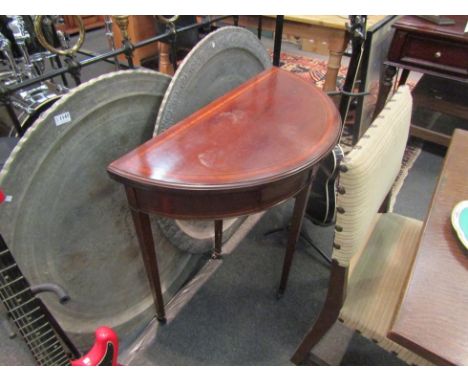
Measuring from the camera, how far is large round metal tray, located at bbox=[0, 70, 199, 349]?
2.43ft

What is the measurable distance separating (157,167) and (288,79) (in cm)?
60

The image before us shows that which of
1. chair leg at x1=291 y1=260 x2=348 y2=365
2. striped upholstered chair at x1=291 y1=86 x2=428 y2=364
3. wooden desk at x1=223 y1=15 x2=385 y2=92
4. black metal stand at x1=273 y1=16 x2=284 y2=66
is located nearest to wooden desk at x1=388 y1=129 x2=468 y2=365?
striped upholstered chair at x1=291 y1=86 x2=428 y2=364

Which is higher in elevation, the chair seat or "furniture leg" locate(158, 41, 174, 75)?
"furniture leg" locate(158, 41, 174, 75)

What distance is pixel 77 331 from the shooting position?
38.5 inches

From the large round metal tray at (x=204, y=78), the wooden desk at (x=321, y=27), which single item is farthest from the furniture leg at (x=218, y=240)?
the wooden desk at (x=321, y=27)

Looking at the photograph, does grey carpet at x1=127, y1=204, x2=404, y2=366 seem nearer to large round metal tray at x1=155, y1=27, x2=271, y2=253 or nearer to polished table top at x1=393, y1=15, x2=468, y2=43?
large round metal tray at x1=155, y1=27, x2=271, y2=253

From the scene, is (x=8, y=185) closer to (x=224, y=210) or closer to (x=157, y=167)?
(x=157, y=167)

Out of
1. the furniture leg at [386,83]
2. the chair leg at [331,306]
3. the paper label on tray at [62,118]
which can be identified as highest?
the paper label on tray at [62,118]

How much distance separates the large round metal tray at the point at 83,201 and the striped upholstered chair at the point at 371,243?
23.3 inches

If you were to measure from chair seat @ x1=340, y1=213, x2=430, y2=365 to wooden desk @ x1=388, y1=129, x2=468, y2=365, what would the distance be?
0.31 feet

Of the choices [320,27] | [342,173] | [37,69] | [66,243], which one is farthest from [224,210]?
[320,27]

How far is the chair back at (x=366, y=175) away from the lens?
0.69 m

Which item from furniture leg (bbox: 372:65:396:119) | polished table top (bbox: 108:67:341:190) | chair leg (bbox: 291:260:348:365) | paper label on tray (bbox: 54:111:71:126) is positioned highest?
paper label on tray (bbox: 54:111:71:126)

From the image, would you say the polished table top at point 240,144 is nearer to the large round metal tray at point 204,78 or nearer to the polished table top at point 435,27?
the large round metal tray at point 204,78
